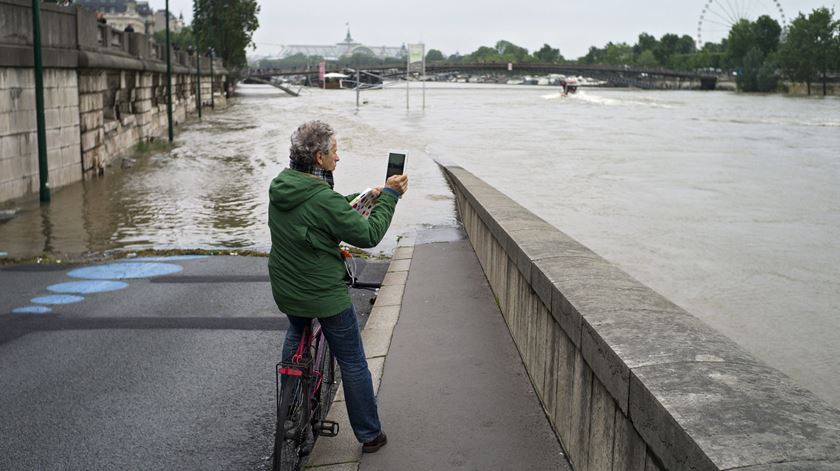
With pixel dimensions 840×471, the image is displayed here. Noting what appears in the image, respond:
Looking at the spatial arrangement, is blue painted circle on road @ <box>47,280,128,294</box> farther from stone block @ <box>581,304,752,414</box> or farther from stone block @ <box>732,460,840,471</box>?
stone block @ <box>732,460,840,471</box>

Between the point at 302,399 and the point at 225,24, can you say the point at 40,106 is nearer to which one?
the point at 302,399

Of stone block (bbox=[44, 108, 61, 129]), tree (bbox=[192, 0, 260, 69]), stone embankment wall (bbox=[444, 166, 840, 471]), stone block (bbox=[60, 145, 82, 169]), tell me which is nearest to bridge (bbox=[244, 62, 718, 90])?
tree (bbox=[192, 0, 260, 69])

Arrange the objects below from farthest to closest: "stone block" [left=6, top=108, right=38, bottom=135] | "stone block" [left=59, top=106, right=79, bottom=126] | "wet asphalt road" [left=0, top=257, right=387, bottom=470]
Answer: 1. "stone block" [left=59, top=106, right=79, bottom=126]
2. "stone block" [left=6, top=108, right=38, bottom=135]
3. "wet asphalt road" [left=0, top=257, right=387, bottom=470]

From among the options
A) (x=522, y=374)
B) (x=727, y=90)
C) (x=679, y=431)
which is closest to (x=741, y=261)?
(x=522, y=374)

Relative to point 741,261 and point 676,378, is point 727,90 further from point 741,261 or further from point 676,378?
point 676,378

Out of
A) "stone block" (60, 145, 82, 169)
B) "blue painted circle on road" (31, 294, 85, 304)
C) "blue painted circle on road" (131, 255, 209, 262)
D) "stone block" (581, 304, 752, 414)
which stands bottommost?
"blue painted circle on road" (131, 255, 209, 262)

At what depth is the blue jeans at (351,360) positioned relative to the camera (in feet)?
14.2

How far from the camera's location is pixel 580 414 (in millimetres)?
4027

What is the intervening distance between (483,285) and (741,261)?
7380mm

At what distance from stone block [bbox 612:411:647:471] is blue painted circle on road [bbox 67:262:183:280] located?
7.86 meters

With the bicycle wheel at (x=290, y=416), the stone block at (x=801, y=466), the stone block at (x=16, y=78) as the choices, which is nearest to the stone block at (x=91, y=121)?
the stone block at (x=16, y=78)

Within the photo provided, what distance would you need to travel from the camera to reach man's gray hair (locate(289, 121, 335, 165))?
411 centimetres

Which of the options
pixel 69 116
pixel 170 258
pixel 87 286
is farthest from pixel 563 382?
pixel 69 116

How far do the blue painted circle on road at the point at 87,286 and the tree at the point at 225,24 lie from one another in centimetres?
8585
